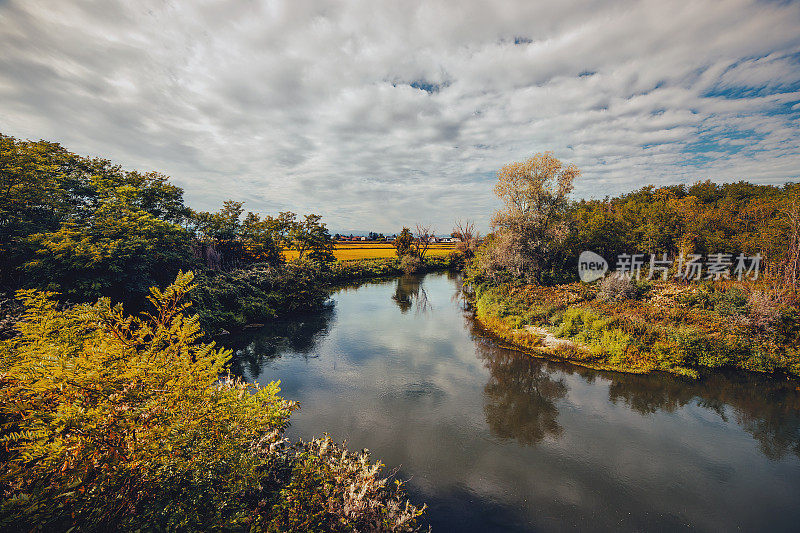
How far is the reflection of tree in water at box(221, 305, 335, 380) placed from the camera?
14.9 metres

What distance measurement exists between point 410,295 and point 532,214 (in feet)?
51.1

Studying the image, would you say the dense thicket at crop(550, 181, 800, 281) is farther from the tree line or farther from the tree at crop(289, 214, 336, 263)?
the tree at crop(289, 214, 336, 263)

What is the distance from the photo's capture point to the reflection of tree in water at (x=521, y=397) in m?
9.81

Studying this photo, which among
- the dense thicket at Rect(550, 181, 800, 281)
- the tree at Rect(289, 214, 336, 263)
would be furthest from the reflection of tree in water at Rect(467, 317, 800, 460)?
the tree at Rect(289, 214, 336, 263)

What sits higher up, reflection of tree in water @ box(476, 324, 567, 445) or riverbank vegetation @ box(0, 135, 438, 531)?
riverbank vegetation @ box(0, 135, 438, 531)

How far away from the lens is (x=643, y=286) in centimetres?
2131

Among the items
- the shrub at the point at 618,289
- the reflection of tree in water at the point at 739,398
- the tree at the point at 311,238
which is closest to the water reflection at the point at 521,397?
the reflection of tree in water at the point at 739,398

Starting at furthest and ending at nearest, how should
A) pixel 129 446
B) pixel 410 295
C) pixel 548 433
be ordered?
pixel 410 295 → pixel 548 433 → pixel 129 446

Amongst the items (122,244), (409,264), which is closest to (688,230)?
(409,264)

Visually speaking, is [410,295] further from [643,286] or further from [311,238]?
[643,286]

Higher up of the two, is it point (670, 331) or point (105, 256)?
point (105, 256)

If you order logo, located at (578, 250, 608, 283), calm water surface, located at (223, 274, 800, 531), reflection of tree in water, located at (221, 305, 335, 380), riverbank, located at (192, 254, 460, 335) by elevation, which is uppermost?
logo, located at (578, 250, 608, 283)

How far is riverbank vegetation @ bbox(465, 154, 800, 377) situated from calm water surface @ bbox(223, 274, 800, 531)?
59.2 inches

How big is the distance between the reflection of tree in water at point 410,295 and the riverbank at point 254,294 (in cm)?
805
